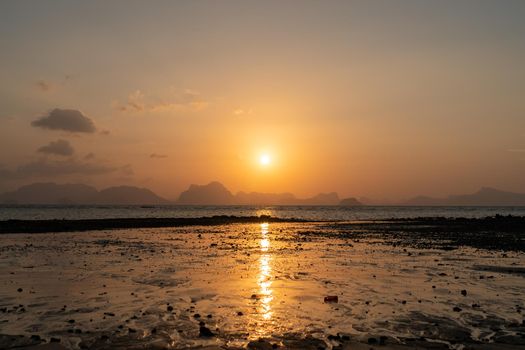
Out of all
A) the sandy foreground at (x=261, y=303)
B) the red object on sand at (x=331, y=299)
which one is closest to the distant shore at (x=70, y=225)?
the sandy foreground at (x=261, y=303)

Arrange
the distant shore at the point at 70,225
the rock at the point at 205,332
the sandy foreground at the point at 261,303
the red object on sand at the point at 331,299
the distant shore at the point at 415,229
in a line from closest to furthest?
the sandy foreground at the point at 261,303 < the rock at the point at 205,332 < the red object on sand at the point at 331,299 < the distant shore at the point at 415,229 < the distant shore at the point at 70,225

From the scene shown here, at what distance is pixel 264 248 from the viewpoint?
39.0m

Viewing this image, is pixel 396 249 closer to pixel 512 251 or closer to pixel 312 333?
pixel 512 251

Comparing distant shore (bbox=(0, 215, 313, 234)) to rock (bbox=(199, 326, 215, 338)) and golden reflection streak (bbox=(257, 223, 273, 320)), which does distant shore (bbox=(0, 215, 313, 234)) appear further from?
rock (bbox=(199, 326, 215, 338))

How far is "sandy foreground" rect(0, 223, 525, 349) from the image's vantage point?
40.7 ft

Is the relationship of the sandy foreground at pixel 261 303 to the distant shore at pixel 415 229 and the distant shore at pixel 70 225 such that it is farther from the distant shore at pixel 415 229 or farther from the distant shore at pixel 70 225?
the distant shore at pixel 70 225

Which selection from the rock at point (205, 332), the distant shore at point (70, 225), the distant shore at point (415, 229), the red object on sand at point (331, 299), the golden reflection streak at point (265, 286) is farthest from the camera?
the distant shore at point (70, 225)

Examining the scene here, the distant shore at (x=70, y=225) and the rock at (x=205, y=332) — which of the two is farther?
the distant shore at (x=70, y=225)

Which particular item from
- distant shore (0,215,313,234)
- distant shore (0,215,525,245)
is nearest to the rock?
distant shore (0,215,525,245)

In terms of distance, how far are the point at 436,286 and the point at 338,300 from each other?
592cm

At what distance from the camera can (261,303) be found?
663 inches

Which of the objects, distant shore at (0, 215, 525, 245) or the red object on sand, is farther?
distant shore at (0, 215, 525, 245)

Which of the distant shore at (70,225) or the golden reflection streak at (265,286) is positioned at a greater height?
the distant shore at (70,225)

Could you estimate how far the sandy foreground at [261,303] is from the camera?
12.4 meters
